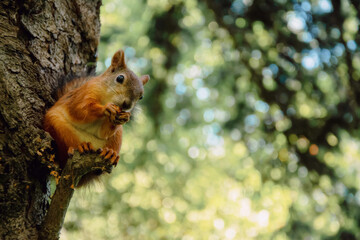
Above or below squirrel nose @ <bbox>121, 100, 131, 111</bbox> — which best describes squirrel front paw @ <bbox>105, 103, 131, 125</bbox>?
above

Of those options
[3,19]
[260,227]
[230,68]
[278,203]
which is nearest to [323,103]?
[230,68]

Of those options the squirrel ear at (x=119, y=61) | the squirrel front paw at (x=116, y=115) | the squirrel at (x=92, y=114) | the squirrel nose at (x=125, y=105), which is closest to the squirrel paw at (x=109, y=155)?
the squirrel at (x=92, y=114)

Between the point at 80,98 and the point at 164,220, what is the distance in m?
2.90

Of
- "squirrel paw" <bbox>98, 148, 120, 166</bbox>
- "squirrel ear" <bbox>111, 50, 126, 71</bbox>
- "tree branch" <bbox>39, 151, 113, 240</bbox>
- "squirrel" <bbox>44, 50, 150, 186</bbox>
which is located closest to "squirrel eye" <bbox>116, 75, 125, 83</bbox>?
"squirrel" <bbox>44, 50, 150, 186</bbox>

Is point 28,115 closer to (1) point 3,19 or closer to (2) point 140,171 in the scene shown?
(1) point 3,19

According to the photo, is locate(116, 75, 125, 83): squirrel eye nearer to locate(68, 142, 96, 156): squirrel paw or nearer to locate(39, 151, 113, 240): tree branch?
locate(68, 142, 96, 156): squirrel paw

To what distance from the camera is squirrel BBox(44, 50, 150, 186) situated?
148cm

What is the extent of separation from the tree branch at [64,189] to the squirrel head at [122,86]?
46 cm

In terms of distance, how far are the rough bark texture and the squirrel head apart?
0.60 feet

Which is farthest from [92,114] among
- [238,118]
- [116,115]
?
[238,118]

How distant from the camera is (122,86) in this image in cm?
176

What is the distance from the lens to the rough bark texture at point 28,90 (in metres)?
1.29

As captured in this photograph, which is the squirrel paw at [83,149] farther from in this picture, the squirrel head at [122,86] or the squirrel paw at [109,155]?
the squirrel head at [122,86]

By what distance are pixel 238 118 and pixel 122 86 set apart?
1837 millimetres
